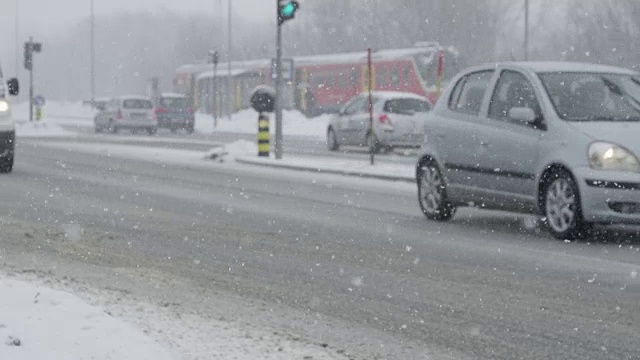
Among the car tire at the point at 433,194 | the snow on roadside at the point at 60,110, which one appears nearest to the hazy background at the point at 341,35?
the snow on roadside at the point at 60,110

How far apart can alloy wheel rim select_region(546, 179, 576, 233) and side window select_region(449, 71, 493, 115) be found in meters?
1.71

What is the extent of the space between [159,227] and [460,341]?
21.5 ft

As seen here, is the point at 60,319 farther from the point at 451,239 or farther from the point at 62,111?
the point at 62,111

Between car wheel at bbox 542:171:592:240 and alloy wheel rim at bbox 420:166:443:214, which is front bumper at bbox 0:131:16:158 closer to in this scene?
alloy wheel rim at bbox 420:166:443:214

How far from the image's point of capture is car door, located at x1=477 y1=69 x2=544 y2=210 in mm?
12508

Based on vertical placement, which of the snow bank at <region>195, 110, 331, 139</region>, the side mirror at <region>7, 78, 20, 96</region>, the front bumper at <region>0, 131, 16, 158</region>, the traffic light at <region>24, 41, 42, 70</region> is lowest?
the snow bank at <region>195, 110, 331, 139</region>

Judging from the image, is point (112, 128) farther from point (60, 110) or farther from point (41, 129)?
point (60, 110)

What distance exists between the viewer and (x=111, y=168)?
81.4 feet

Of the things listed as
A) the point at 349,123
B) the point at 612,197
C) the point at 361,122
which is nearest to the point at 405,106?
the point at 361,122

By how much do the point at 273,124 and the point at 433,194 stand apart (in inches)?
2019

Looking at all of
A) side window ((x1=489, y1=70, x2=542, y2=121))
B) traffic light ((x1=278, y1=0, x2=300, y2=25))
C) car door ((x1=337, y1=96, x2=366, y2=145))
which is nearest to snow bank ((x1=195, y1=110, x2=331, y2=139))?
car door ((x1=337, y1=96, x2=366, y2=145))

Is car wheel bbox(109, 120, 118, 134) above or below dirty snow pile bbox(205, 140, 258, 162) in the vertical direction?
below

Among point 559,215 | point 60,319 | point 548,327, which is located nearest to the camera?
point 60,319

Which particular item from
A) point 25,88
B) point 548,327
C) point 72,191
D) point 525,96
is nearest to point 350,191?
point 72,191
